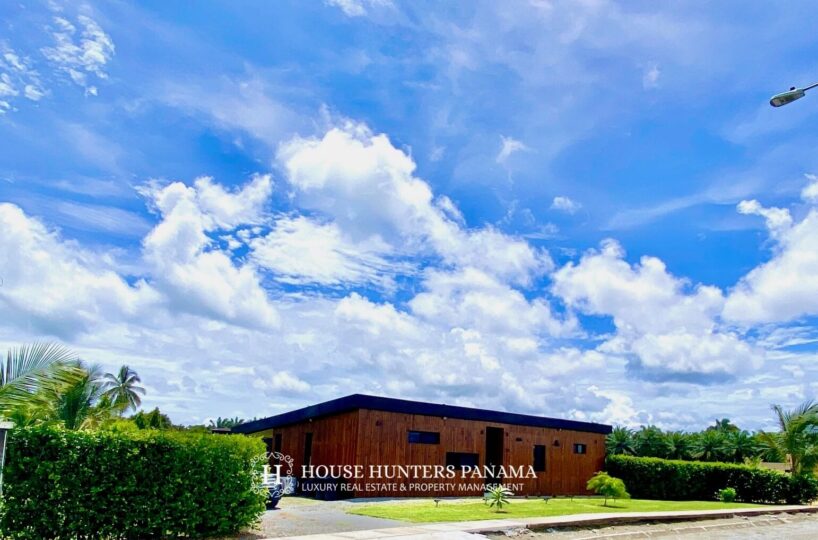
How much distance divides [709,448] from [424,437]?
107 ft

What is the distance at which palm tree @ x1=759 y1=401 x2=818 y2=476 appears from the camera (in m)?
25.0

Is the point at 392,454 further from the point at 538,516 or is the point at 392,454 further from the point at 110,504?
the point at 110,504

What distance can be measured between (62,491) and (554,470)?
20.2 m

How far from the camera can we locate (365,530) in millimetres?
11914

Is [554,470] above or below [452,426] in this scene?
below

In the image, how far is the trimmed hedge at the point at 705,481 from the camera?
80.4ft

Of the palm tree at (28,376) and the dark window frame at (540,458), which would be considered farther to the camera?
the dark window frame at (540,458)

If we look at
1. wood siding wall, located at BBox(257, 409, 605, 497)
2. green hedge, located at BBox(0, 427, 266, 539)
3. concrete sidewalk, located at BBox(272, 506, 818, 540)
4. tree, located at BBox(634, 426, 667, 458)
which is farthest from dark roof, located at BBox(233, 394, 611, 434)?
tree, located at BBox(634, 426, 667, 458)

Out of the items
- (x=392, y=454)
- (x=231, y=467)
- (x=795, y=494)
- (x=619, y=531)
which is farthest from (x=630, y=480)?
(x=231, y=467)

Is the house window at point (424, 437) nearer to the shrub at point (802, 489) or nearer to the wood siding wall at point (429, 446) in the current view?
the wood siding wall at point (429, 446)

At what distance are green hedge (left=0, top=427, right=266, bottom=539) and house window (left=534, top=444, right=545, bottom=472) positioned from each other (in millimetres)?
15981

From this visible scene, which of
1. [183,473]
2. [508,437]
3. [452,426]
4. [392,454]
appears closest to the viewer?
[183,473]

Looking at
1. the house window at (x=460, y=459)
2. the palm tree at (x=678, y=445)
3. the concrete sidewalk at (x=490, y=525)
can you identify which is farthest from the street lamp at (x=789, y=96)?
the palm tree at (x=678, y=445)

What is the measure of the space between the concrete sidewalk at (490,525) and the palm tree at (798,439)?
9769mm
